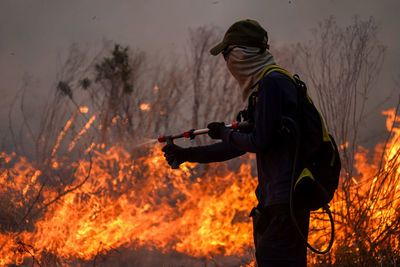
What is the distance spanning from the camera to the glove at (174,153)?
1723 mm

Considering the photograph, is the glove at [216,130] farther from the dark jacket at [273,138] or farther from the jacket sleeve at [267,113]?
the jacket sleeve at [267,113]

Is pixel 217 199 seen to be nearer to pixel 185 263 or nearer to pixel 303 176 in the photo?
pixel 185 263

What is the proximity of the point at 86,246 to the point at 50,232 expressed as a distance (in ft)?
1.51

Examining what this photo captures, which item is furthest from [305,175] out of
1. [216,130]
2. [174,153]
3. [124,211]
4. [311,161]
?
[124,211]

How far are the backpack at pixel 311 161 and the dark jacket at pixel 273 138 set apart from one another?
0.04m

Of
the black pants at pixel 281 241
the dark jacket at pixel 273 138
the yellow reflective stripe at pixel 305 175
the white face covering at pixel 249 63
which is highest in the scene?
the white face covering at pixel 249 63

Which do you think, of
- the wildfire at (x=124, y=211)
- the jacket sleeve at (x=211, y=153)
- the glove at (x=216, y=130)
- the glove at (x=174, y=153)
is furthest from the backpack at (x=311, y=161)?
the wildfire at (x=124, y=211)

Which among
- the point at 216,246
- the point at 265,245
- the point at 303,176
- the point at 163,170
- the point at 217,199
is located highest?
the point at 163,170

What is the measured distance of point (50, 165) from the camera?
4.52 meters

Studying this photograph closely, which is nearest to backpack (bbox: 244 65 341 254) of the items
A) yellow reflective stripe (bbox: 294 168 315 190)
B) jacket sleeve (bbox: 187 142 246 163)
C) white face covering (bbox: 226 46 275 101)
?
yellow reflective stripe (bbox: 294 168 315 190)

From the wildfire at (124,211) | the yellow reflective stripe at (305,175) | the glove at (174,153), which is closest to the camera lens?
the yellow reflective stripe at (305,175)

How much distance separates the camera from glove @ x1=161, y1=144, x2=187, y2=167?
5.65ft

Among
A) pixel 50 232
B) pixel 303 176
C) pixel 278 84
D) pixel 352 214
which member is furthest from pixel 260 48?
pixel 50 232

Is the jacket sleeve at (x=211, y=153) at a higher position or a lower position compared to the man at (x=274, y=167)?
higher
